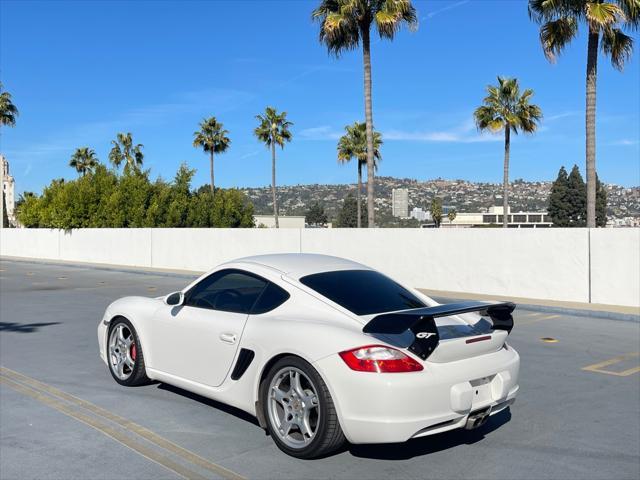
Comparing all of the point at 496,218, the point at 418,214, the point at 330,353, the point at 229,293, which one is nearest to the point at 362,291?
the point at 330,353

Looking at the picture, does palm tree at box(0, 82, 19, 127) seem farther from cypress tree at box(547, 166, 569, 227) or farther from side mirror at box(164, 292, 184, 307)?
cypress tree at box(547, 166, 569, 227)

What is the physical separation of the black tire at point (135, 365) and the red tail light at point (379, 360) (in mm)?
2835

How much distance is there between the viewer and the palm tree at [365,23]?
898 inches

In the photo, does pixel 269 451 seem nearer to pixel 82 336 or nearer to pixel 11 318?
pixel 82 336

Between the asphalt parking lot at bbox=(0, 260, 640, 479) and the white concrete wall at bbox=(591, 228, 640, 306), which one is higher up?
the white concrete wall at bbox=(591, 228, 640, 306)

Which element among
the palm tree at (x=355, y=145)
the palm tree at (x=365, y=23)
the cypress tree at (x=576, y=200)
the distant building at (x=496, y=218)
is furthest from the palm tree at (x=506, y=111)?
the distant building at (x=496, y=218)

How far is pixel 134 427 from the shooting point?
518 cm

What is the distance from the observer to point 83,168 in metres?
70.1

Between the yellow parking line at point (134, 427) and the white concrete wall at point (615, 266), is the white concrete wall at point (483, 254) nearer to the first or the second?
the white concrete wall at point (615, 266)

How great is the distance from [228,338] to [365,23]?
20.7m

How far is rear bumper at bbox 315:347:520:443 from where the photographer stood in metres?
4.01

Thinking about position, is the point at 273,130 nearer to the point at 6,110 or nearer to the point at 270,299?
the point at 6,110

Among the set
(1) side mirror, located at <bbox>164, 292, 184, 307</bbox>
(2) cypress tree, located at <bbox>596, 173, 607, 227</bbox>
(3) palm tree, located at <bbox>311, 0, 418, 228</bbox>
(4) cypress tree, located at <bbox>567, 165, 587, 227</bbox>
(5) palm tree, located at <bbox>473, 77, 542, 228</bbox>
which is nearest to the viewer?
(1) side mirror, located at <bbox>164, 292, 184, 307</bbox>

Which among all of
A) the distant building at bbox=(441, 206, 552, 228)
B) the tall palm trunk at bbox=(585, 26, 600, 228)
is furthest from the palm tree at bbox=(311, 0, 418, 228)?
the distant building at bbox=(441, 206, 552, 228)
